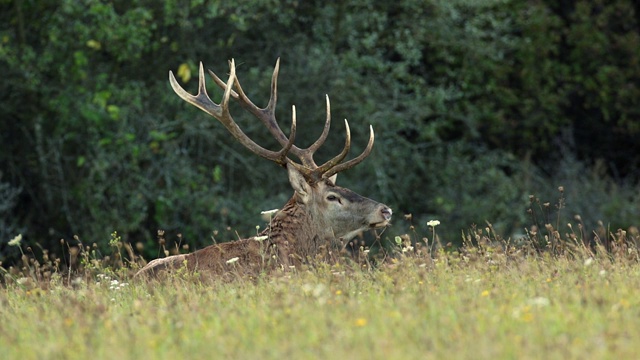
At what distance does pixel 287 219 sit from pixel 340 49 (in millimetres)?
9471

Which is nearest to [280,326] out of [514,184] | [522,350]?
[522,350]

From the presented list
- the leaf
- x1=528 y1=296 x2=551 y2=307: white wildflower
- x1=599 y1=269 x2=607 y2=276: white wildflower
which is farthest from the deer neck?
the leaf

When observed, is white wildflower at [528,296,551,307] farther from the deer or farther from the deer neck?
the deer neck

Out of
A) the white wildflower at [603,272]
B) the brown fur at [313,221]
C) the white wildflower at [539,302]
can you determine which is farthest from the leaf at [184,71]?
the white wildflower at [539,302]

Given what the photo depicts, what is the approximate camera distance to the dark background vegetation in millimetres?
15820

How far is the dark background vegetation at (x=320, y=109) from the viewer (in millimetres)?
15820

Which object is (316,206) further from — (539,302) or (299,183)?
(539,302)

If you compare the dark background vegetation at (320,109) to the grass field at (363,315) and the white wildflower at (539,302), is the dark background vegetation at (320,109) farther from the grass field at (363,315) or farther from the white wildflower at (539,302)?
the white wildflower at (539,302)

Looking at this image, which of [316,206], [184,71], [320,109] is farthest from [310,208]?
[320,109]

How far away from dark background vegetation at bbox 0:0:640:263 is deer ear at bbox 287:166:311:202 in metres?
6.05

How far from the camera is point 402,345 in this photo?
179 inches

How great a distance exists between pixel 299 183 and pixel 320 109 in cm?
791

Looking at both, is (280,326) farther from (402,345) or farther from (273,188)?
(273,188)

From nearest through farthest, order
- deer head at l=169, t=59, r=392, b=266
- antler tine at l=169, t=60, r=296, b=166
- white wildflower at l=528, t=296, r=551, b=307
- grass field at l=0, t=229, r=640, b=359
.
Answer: grass field at l=0, t=229, r=640, b=359 < white wildflower at l=528, t=296, r=551, b=307 < deer head at l=169, t=59, r=392, b=266 < antler tine at l=169, t=60, r=296, b=166
